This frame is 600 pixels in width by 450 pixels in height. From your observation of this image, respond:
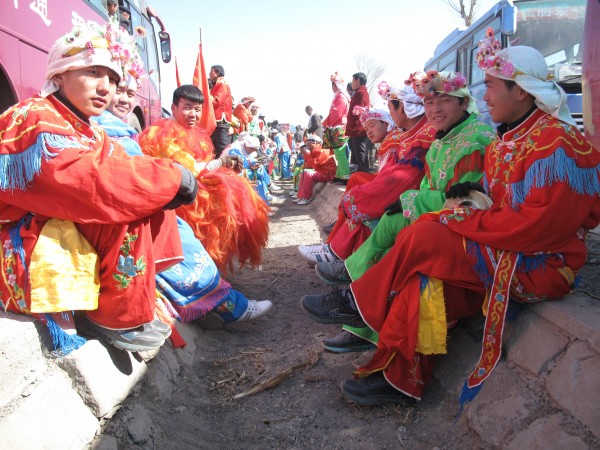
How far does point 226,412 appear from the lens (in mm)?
2367

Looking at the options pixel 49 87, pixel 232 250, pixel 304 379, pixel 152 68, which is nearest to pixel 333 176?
pixel 152 68

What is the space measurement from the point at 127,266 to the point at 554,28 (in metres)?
7.14

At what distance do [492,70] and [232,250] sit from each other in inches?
87.1

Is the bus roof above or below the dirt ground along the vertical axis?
above

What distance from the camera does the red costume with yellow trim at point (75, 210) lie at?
174cm

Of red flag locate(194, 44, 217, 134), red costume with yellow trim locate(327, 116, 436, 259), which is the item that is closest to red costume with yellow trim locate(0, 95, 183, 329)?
red costume with yellow trim locate(327, 116, 436, 259)

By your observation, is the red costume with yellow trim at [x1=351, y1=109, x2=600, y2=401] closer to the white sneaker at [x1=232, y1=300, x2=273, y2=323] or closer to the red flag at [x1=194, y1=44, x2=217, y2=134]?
the white sneaker at [x1=232, y1=300, x2=273, y2=323]

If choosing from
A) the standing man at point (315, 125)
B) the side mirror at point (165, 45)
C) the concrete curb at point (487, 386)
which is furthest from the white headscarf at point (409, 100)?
the standing man at point (315, 125)

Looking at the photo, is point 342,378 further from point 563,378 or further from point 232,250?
point 232,250

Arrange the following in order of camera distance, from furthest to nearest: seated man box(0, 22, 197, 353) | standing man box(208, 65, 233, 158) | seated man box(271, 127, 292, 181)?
seated man box(271, 127, 292, 181) → standing man box(208, 65, 233, 158) → seated man box(0, 22, 197, 353)

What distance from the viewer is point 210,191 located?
3492 mm

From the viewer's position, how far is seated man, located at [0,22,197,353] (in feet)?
5.74

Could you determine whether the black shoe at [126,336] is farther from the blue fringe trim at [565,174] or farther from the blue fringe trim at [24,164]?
the blue fringe trim at [565,174]

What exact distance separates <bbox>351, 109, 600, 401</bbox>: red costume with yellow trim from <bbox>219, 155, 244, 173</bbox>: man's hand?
6.07 ft
